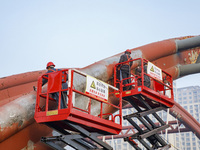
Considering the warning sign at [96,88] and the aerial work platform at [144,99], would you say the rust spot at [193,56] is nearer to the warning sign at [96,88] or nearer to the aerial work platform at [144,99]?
the aerial work platform at [144,99]

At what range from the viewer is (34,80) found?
16.8 meters

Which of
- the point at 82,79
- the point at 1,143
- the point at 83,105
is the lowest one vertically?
the point at 1,143

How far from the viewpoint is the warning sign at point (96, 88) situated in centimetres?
849

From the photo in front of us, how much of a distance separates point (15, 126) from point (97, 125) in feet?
8.30

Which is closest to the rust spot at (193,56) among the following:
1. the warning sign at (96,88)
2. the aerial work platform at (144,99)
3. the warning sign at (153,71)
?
the aerial work platform at (144,99)

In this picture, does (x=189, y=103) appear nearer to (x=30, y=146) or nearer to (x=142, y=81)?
(x=142, y=81)

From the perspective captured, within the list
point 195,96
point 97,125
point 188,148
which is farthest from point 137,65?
point 195,96

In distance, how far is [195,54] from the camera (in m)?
16.1

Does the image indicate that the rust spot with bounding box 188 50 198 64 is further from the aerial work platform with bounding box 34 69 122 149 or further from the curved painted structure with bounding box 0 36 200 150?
the aerial work platform with bounding box 34 69 122 149

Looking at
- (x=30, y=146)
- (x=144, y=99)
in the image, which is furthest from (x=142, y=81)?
(x=30, y=146)

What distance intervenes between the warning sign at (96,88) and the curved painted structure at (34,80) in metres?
1.57

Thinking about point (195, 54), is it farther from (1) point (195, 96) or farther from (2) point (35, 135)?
(1) point (195, 96)

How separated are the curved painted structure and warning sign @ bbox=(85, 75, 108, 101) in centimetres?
157

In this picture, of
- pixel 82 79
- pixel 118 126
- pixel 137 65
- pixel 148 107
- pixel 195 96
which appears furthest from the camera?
pixel 195 96
